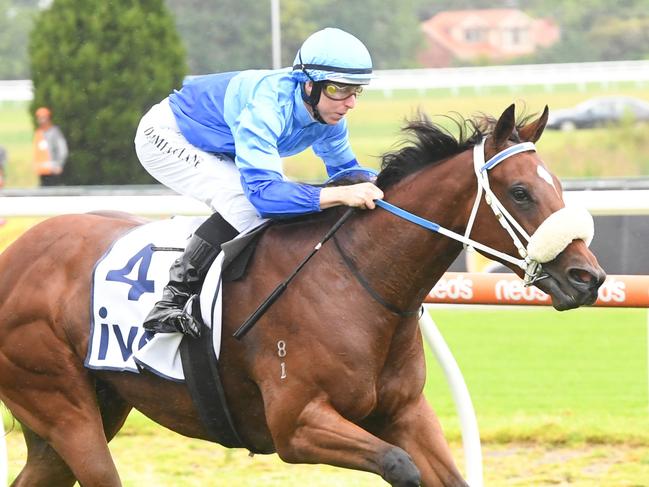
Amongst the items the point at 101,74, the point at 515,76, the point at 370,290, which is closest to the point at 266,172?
the point at 370,290

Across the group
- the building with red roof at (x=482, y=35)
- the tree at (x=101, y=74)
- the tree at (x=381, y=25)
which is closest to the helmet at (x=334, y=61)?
the tree at (x=101, y=74)

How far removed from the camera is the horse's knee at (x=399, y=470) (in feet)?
11.5

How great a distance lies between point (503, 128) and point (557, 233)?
1.26 ft

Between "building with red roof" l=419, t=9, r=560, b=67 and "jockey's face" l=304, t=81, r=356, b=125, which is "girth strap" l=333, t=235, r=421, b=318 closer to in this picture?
"jockey's face" l=304, t=81, r=356, b=125

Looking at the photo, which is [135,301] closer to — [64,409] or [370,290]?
[64,409]

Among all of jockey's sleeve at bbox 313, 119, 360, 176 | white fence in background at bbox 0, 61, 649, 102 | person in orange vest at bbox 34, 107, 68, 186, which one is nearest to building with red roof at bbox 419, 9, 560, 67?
white fence in background at bbox 0, 61, 649, 102

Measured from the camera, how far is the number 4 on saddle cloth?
3.99 meters

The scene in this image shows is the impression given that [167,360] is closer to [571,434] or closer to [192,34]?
[571,434]

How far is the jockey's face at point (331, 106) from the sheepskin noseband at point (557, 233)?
770mm

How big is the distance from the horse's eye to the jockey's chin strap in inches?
1.8

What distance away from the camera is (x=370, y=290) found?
374 cm

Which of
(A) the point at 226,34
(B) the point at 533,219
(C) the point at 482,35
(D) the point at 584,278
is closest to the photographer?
(D) the point at 584,278

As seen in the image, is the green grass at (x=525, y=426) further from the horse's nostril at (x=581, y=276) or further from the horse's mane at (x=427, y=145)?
the horse's nostril at (x=581, y=276)

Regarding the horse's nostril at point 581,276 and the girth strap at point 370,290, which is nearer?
the horse's nostril at point 581,276
